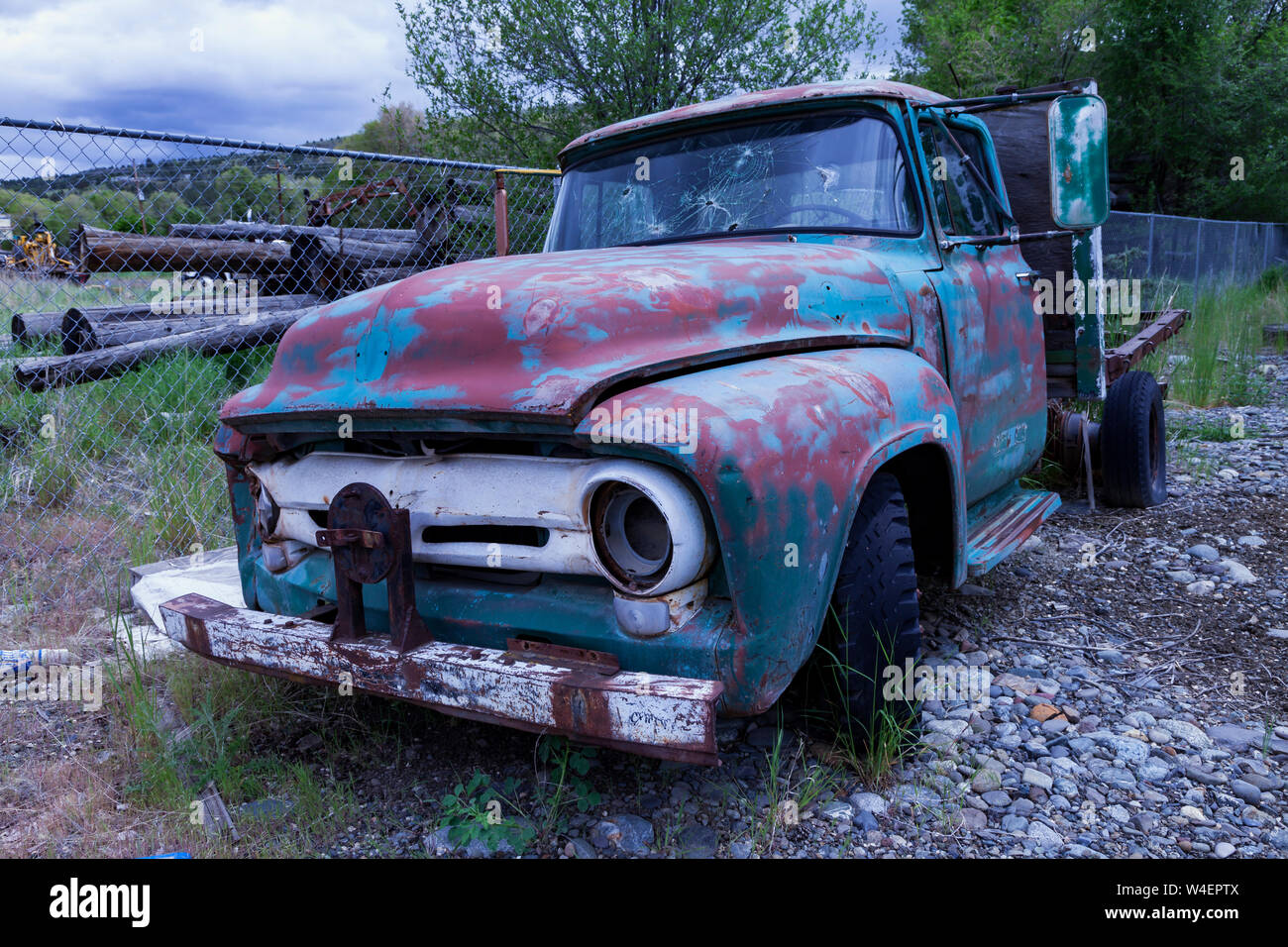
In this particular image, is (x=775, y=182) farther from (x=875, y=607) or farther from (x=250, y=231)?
(x=250, y=231)

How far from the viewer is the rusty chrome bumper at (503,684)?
1.86 m

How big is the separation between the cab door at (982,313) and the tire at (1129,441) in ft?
3.47

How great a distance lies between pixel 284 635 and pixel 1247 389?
8525mm

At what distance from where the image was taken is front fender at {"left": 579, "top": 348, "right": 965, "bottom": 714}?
1931 millimetres

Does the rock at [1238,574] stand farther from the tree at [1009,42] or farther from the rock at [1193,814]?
the tree at [1009,42]

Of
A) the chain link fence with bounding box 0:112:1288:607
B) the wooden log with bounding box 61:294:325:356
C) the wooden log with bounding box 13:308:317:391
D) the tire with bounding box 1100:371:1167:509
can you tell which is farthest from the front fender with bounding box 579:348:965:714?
the wooden log with bounding box 61:294:325:356

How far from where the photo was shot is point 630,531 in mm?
2137

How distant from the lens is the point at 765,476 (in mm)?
1953

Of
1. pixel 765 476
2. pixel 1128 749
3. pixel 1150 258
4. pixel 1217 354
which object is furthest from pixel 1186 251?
pixel 765 476

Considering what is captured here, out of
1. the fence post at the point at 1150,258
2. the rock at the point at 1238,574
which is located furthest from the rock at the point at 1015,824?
the fence post at the point at 1150,258

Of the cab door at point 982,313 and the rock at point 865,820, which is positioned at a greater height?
the cab door at point 982,313

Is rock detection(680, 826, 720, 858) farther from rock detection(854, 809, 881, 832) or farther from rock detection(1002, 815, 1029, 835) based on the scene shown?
rock detection(1002, 815, 1029, 835)

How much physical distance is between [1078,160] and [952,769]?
1.99 meters
